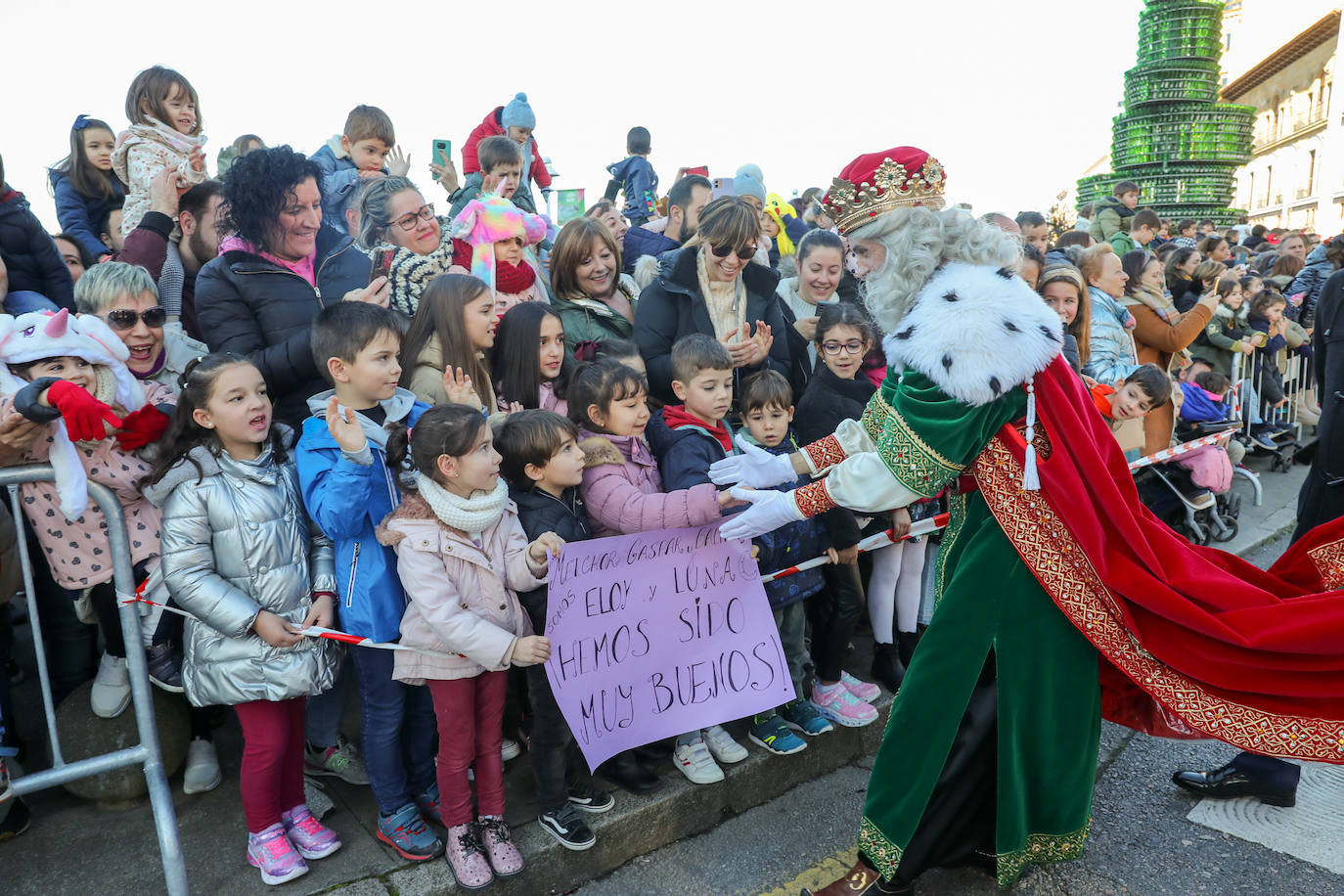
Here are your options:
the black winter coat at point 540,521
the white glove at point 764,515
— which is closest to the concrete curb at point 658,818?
the black winter coat at point 540,521

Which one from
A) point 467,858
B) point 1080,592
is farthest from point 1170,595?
point 467,858

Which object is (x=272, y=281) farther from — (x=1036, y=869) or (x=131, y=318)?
(x=1036, y=869)

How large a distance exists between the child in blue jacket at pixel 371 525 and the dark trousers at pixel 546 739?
14.5 inches

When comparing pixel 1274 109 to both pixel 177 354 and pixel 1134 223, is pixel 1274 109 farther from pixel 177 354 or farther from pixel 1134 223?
pixel 177 354

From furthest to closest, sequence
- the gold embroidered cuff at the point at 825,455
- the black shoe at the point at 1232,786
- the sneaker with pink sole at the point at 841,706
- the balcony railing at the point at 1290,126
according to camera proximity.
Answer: the balcony railing at the point at 1290,126
the sneaker with pink sole at the point at 841,706
the black shoe at the point at 1232,786
the gold embroidered cuff at the point at 825,455

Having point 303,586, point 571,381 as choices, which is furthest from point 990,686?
point 303,586

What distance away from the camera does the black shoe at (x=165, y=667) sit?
3137 millimetres

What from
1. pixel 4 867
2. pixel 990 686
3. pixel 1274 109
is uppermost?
pixel 1274 109

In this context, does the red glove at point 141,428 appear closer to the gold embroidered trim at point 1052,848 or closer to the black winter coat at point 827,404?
the black winter coat at point 827,404

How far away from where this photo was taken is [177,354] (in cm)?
348

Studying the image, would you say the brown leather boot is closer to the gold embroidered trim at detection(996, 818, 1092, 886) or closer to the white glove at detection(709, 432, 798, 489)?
the gold embroidered trim at detection(996, 818, 1092, 886)

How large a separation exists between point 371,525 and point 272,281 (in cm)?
123

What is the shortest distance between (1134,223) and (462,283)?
413 inches

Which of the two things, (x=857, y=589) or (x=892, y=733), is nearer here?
(x=892, y=733)
